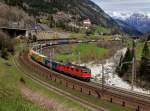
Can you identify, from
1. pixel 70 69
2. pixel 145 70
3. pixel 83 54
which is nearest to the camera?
pixel 70 69

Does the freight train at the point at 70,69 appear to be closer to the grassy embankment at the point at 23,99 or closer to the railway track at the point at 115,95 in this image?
the railway track at the point at 115,95

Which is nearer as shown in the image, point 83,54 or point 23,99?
point 23,99

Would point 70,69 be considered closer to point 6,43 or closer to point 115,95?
point 115,95

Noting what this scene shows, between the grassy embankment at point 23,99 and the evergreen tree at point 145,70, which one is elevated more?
the grassy embankment at point 23,99

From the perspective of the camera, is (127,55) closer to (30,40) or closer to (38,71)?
(38,71)

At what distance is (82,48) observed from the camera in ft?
536

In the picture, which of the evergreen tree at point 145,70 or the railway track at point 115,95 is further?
the evergreen tree at point 145,70

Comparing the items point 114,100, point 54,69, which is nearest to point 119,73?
point 54,69

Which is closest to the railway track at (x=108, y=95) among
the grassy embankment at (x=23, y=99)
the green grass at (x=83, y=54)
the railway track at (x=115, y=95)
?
the railway track at (x=115, y=95)

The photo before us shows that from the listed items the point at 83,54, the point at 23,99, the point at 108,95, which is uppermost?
the point at 23,99

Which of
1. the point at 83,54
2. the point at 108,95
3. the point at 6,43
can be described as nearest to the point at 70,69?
the point at 108,95

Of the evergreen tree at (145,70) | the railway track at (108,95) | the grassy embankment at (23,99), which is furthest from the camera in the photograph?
the evergreen tree at (145,70)

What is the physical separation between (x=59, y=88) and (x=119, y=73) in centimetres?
4339

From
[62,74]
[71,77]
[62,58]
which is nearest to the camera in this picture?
[71,77]
